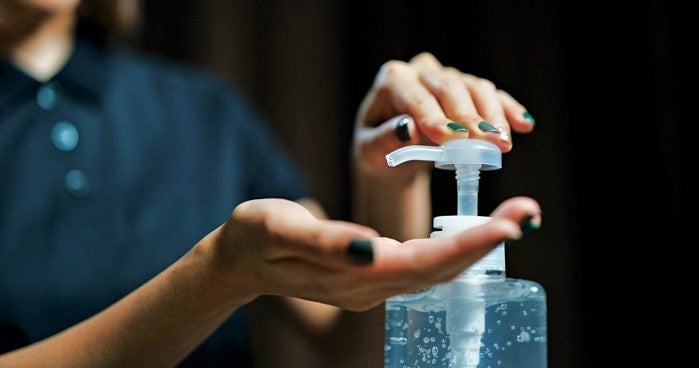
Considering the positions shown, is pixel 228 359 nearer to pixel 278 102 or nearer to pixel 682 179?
pixel 278 102

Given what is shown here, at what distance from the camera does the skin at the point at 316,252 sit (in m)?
0.30

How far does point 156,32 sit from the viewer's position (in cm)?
83

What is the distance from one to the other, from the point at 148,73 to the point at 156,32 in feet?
0.33

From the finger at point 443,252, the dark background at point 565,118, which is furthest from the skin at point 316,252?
the dark background at point 565,118

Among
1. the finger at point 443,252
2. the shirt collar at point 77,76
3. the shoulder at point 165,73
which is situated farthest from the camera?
the shoulder at point 165,73

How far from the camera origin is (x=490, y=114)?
0.45 meters

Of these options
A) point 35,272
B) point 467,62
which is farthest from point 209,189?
point 467,62

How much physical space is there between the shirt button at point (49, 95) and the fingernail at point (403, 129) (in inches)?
13.8

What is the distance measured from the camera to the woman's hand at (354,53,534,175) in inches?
17.2

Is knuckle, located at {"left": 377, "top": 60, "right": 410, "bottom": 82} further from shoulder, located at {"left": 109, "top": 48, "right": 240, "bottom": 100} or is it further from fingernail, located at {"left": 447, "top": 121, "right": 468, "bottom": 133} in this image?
shoulder, located at {"left": 109, "top": 48, "right": 240, "bottom": 100}

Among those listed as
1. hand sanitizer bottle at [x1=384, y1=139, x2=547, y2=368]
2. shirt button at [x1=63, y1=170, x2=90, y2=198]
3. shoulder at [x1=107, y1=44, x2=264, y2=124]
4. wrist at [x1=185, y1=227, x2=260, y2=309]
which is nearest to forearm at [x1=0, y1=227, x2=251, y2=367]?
wrist at [x1=185, y1=227, x2=260, y2=309]

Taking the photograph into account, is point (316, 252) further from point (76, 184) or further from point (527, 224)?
point (76, 184)

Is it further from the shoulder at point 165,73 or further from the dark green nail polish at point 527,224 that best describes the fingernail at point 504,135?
the shoulder at point 165,73

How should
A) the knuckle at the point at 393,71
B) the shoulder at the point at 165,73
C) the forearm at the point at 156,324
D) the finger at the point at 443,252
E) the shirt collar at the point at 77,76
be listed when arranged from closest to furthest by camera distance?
the finger at the point at 443,252, the forearm at the point at 156,324, the knuckle at the point at 393,71, the shirt collar at the point at 77,76, the shoulder at the point at 165,73
